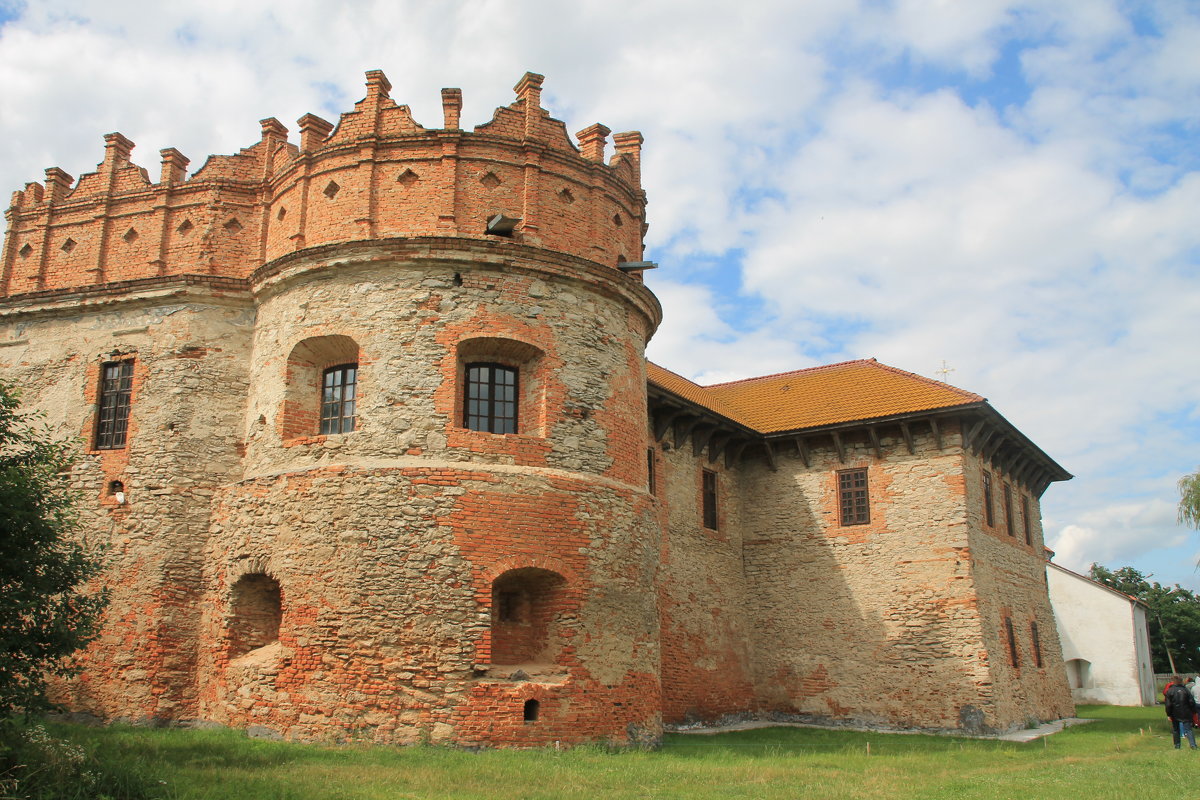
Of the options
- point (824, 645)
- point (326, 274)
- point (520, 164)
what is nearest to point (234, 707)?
point (326, 274)

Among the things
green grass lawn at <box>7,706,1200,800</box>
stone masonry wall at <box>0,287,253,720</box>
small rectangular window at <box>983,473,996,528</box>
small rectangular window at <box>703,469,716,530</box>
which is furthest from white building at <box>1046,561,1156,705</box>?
stone masonry wall at <box>0,287,253,720</box>

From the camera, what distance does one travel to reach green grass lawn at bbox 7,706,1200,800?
29.9ft

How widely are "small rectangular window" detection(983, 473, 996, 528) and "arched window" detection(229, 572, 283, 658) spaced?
48.8ft

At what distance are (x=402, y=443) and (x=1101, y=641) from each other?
2826 centimetres

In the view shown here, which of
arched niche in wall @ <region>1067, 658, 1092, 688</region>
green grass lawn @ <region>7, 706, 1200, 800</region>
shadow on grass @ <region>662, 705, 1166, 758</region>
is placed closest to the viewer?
green grass lawn @ <region>7, 706, 1200, 800</region>

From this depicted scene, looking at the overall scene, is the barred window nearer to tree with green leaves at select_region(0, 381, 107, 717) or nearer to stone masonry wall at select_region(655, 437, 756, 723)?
tree with green leaves at select_region(0, 381, 107, 717)

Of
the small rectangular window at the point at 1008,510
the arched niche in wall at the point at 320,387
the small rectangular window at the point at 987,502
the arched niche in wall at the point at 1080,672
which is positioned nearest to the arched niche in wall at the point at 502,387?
the arched niche in wall at the point at 320,387

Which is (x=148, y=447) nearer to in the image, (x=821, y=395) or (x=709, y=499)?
(x=709, y=499)

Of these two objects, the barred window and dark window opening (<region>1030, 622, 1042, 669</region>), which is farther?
dark window opening (<region>1030, 622, 1042, 669</region>)

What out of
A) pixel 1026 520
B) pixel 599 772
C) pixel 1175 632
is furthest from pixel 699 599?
pixel 1175 632

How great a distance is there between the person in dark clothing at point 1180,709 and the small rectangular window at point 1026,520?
872 centimetres

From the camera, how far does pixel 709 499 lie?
2158cm

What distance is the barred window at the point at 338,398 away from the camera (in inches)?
555

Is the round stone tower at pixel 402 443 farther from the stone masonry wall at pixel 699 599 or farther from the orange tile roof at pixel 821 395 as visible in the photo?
the orange tile roof at pixel 821 395
